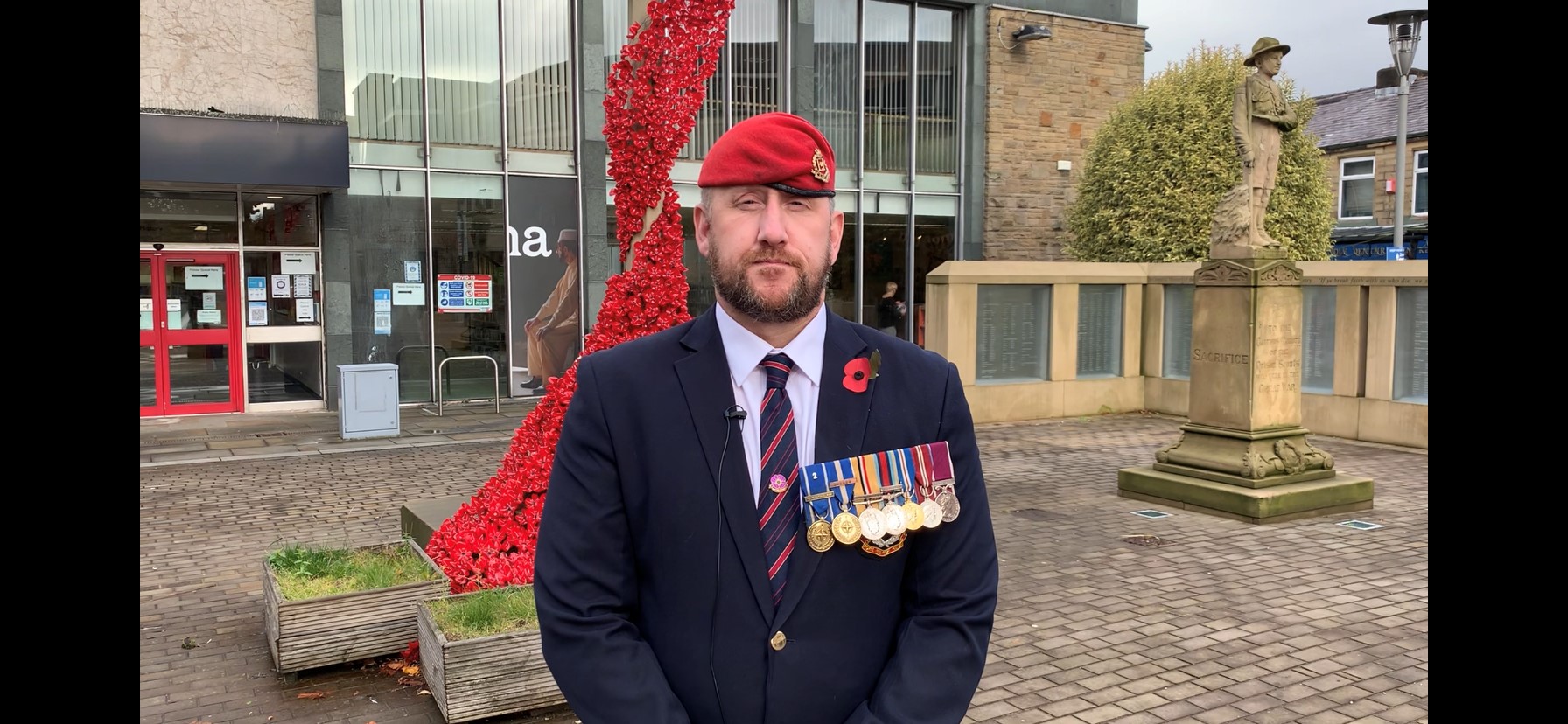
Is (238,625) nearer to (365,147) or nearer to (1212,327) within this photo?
(1212,327)

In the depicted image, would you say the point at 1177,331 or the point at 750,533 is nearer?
the point at 750,533

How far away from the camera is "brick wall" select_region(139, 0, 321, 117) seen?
1441 centimetres

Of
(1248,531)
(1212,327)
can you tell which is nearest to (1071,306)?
(1212,327)

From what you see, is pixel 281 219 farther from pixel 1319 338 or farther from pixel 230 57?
pixel 1319 338

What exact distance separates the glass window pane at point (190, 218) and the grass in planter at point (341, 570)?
429 inches

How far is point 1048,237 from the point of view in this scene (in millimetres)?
21641

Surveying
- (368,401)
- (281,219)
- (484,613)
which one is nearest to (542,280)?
(281,219)

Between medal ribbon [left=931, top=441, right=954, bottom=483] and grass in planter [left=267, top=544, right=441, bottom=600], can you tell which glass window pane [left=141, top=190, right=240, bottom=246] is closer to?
grass in planter [left=267, top=544, right=441, bottom=600]

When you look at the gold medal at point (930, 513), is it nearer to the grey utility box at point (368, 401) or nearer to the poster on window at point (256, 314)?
the grey utility box at point (368, 401)

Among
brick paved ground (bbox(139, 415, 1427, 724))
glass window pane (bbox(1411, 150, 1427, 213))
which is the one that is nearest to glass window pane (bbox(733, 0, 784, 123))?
brick paved ground (bbox(139, 415, 1427, 724))

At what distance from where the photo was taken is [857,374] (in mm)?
2248

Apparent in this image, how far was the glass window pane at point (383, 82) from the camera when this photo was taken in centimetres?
1577

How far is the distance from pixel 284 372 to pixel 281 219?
2.10 metres

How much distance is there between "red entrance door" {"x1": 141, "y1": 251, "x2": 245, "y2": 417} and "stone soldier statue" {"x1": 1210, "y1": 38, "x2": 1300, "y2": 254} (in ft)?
41.3
